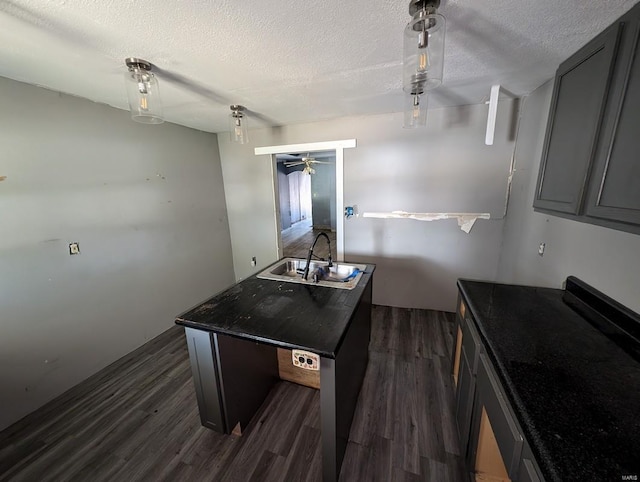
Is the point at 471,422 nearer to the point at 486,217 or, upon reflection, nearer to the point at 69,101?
the point at 486,217

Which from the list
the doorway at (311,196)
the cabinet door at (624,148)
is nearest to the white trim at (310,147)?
the cabinet door at (624,148)

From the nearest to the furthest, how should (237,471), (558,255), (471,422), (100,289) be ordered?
1. (471,422)
2. (237,471)
3. (558,255)
4. (100,289)

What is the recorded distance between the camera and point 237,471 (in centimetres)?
133

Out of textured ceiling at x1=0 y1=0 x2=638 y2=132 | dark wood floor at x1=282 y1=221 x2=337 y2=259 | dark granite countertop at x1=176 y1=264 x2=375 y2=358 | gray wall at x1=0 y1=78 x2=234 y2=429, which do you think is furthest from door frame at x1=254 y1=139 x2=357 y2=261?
dark granite countertop at x1=176 y1=264 x2=375 y2=358

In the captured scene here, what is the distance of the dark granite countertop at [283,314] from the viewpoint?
1136mm

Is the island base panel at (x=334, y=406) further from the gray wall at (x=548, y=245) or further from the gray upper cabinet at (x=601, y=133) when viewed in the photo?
the gray wall at (x=548, y=245)

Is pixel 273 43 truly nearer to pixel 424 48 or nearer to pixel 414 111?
pixel 424 48

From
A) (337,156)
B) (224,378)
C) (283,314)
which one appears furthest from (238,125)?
(224,378)

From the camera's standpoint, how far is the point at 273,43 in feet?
4.02

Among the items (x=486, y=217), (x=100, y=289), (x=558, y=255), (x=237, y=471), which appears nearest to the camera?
(x=237, y=471)

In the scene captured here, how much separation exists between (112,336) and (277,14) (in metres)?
2.78

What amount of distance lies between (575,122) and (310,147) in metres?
2.33

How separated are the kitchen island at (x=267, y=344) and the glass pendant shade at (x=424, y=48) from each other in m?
1.21

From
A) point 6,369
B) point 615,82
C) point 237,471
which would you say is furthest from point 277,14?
point 6,369
